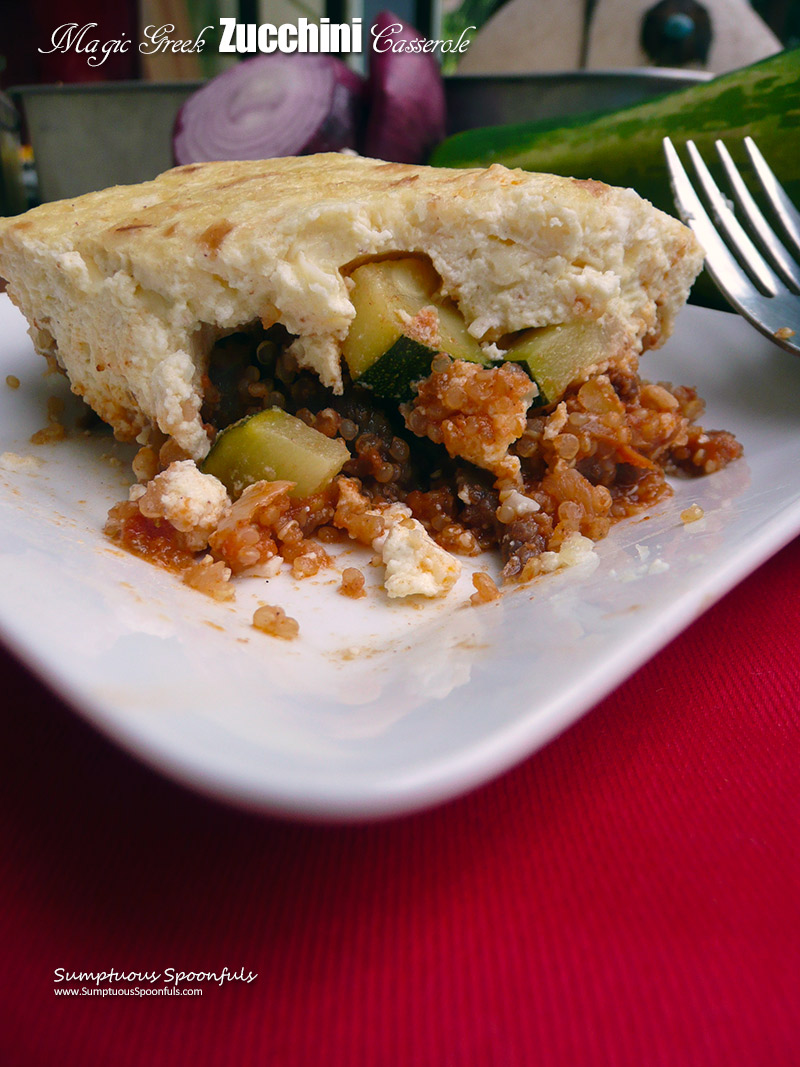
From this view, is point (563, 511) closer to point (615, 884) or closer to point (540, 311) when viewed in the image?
point (540, 311)

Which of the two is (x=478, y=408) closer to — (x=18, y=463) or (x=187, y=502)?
(x=187, y=502)

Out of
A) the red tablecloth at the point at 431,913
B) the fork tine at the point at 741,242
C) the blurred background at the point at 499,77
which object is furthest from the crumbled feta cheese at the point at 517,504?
the blurred background at the point at 499,77

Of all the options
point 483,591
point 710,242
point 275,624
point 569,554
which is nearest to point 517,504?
point 569,554

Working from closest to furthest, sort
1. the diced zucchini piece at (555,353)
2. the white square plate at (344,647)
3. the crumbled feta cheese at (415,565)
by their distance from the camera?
the white square plate at (344,647) → the crumbled feta cheese at (415,565) → the diced zucchini piece at (555,353)

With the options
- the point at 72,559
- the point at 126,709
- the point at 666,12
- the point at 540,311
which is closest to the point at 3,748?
the point at 72,559
